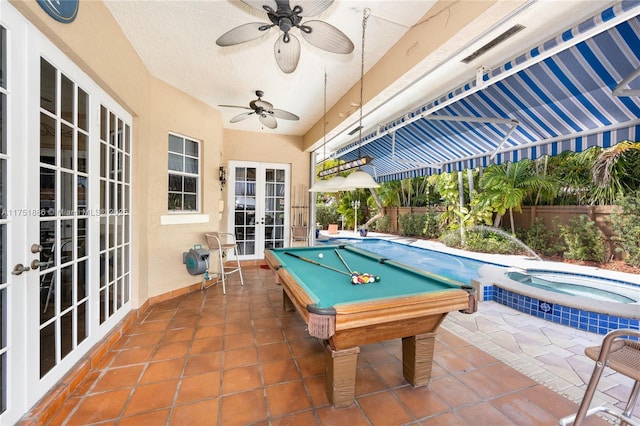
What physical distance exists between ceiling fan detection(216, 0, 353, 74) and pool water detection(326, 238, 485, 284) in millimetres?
3381

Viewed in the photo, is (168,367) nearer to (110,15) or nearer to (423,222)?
(110,15)

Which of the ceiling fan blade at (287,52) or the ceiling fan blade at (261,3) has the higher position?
the ceiling fan blade at (261,3)

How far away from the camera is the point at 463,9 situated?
2.28 metres

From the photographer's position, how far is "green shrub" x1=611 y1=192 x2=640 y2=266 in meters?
5.91

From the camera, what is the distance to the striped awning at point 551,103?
2443mm

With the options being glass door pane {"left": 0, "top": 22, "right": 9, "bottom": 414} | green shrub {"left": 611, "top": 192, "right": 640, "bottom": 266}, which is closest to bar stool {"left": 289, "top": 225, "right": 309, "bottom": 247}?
glass door pane {"left": 0, "top": 22, "right": 9, "bottom": 414}

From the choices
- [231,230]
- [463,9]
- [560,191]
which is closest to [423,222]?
[560,191]

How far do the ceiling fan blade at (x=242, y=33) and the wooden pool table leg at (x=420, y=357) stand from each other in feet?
9.44

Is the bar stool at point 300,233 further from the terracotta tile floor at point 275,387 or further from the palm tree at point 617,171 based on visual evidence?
the palm tree at point 617,171

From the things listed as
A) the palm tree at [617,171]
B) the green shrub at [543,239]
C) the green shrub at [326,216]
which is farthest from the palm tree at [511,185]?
the green shrub at [326,216]

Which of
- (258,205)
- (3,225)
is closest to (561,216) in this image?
(258,205)

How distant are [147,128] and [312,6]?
2971 millimetres

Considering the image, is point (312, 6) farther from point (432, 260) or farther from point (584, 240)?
point (584, 240)

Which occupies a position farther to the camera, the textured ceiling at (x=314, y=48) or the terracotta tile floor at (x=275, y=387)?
the textured ceiling at (x=314, y=48)
